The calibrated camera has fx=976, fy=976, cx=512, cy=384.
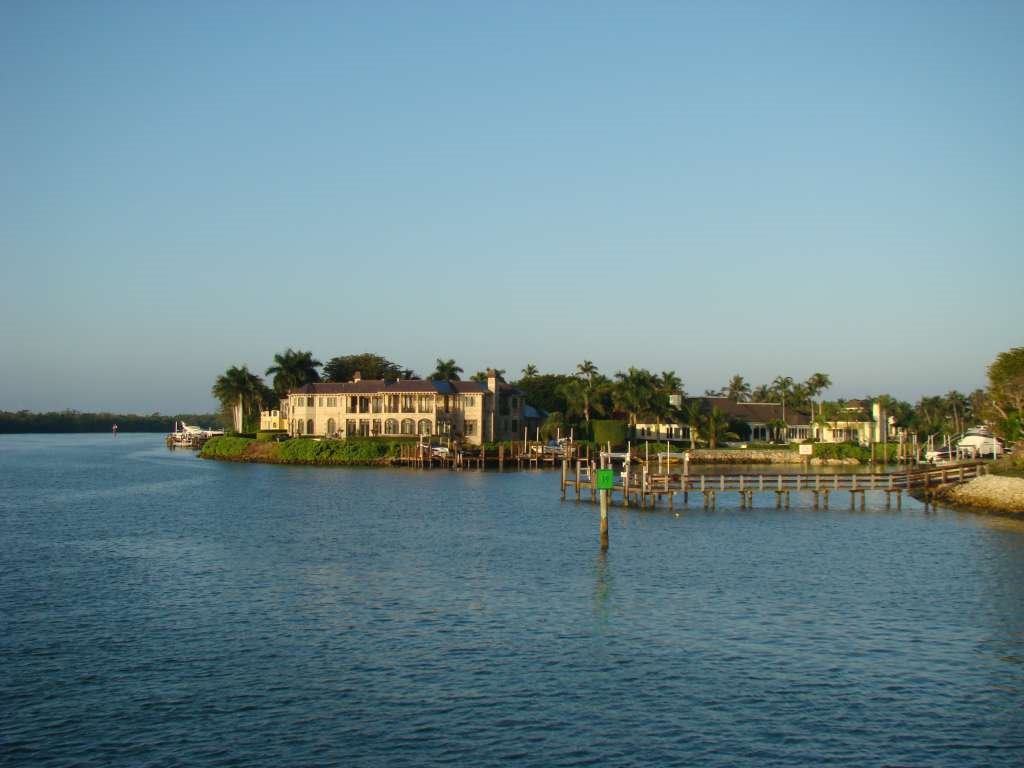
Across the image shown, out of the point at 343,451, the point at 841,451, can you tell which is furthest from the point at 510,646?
the point at 841,451

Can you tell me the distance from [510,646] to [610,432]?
107147mm

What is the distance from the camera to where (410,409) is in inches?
4850

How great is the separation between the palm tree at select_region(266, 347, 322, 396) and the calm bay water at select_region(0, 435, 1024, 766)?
94.1 meters

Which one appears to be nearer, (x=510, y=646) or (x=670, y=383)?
(x=510, y=646)

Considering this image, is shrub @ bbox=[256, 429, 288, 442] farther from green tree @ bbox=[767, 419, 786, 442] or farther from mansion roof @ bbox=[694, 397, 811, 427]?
green tree @ bbox=[767, 419, 786, 442]

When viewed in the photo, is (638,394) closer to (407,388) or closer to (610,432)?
(610,432)

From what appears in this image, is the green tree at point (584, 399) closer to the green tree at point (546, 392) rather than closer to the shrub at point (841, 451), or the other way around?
the green tree at point (546, 392)

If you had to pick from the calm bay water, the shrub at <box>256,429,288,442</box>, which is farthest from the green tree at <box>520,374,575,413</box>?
the calm bay water

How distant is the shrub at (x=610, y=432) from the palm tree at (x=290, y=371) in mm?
45552

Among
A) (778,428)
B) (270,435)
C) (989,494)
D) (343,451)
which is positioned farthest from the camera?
(778,428)

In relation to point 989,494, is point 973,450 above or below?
above

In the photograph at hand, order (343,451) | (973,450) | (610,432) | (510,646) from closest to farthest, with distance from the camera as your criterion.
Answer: (510,646)
(973,450)
(343,451)
(610,432)

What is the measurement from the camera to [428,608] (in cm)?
3272

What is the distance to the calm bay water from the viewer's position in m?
20.5
